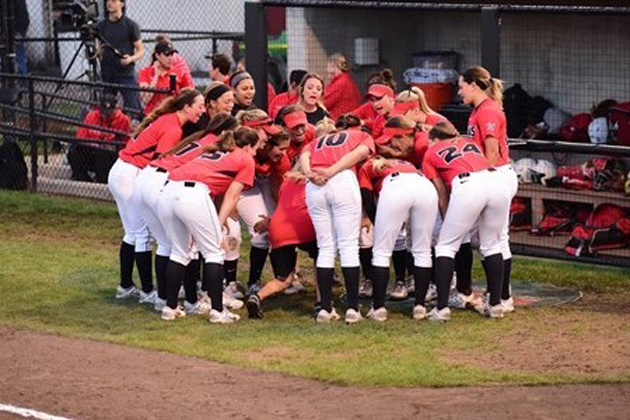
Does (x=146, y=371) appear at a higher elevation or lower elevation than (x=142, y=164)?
lower

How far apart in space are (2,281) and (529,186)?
197 inches

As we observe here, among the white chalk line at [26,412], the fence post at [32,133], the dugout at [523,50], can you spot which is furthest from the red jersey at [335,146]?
the fence post at [32,133]

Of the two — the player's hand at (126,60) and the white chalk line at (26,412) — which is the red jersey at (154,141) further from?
the player's hand at (126,60)

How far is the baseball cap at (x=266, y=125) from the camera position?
1169cm

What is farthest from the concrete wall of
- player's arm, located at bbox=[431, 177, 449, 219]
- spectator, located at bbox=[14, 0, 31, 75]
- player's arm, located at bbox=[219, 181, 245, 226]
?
spectator, located at bbox=[14, 0, 31, 75]

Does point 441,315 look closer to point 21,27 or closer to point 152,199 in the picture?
point 152,199

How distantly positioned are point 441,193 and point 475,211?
1.18ft

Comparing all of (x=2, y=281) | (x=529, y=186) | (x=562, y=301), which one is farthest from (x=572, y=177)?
(x=2, y=281)

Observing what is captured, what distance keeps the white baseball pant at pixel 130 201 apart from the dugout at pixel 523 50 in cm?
312

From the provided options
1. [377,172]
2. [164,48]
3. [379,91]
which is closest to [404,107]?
[379,91]

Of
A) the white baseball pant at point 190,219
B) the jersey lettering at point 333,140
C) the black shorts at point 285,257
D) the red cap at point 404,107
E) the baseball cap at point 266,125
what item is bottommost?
the black shorts at point 285,257

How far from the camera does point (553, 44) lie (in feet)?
54.1

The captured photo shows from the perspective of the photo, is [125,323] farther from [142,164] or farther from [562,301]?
[562,301]

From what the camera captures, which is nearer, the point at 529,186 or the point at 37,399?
the point at 37,399
